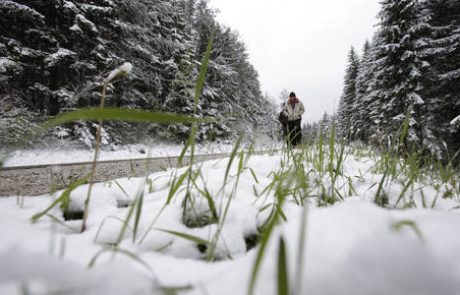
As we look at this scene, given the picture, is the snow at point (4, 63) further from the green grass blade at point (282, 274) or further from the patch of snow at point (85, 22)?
the green grass blade at point (282, 274)

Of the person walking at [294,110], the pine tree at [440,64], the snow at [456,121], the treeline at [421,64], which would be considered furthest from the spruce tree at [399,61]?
the person walking at [294,110]

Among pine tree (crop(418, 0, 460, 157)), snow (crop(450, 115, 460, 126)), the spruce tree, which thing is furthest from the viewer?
the spruce tree

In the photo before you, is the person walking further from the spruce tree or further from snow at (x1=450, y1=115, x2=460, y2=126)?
the spruce tree

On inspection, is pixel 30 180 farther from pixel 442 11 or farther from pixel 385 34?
pixel 442 11

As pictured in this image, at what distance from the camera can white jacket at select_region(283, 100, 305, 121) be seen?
6.96 m

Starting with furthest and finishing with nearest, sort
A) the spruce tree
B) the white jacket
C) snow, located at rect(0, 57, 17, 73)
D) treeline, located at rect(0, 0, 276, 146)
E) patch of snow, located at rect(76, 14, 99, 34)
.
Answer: the spruce tree, patch of snow, located at rect(76, 14, 99, 34), treeline, located at rect(0, 0, 276, 146), the white jacket, snow, located at rect(0, 57, 17, 73)

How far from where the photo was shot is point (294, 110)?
712 cm

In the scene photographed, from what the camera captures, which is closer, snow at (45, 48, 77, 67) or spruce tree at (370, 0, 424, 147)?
snow at (45, 48, 77, 67)

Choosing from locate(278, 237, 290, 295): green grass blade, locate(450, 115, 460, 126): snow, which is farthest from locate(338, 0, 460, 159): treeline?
locate(278, 237, 290, 295): green grass blade

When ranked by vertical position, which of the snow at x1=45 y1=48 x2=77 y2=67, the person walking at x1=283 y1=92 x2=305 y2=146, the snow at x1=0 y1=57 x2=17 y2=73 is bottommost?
the person walking at x1=283 y1=92 x2=305 y2=146

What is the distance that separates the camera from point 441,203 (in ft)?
3.98

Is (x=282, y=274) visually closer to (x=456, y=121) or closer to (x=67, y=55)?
(x=67, y=55)

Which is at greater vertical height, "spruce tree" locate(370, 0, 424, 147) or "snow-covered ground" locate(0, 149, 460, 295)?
"spruce tree" locate(370, 0, 424, 147)

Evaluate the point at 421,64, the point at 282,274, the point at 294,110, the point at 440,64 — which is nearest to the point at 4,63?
the point at 294,110
